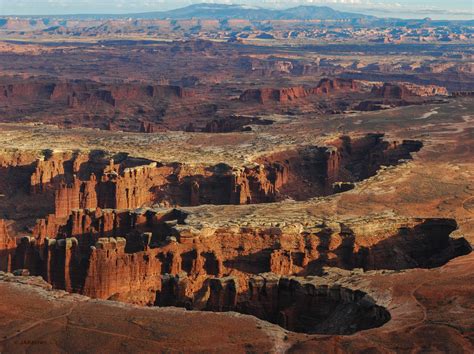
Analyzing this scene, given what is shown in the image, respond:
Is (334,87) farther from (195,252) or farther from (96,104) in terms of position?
(195,252)

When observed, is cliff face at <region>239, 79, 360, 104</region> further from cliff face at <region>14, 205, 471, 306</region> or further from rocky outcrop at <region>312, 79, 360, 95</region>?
cliff face at <region>14, 205, 471, 306</region>

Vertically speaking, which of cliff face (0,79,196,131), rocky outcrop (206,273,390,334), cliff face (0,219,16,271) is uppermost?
rocky outcrop (206,273,390,334)

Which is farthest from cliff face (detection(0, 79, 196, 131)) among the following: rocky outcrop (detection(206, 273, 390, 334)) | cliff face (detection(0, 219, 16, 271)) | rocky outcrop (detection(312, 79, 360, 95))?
rocky outcrop (detection(206, 273, 390, 334))

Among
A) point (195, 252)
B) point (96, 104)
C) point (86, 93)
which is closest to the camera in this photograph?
point (195, 252)

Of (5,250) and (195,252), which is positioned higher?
(195,252)

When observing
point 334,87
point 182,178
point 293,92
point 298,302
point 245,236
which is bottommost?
point 334,87

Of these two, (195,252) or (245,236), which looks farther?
(245,236)

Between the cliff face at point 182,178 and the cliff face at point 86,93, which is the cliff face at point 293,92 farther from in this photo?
the cliff face at point 182,178

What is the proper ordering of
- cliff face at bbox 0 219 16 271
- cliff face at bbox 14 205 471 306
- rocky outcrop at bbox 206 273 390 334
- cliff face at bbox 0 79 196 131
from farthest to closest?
cliff face at bbox 0 79 196 131 < cliff face at bbox 0 219 16 271 < cliff face at bbox 14 205 471 306 < rocky outcrop at bbox 206 273 390 334

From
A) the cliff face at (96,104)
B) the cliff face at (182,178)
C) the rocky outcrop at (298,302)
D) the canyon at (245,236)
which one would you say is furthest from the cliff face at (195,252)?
the cliff face at (96,104)

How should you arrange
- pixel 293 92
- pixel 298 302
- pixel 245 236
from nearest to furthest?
1. pixel 298 302
2. pixel 245 236
3. pixel 293 92

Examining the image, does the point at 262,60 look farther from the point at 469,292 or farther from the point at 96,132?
the point at 469,292

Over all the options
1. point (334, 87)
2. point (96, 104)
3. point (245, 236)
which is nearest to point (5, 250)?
point (245, 236)
